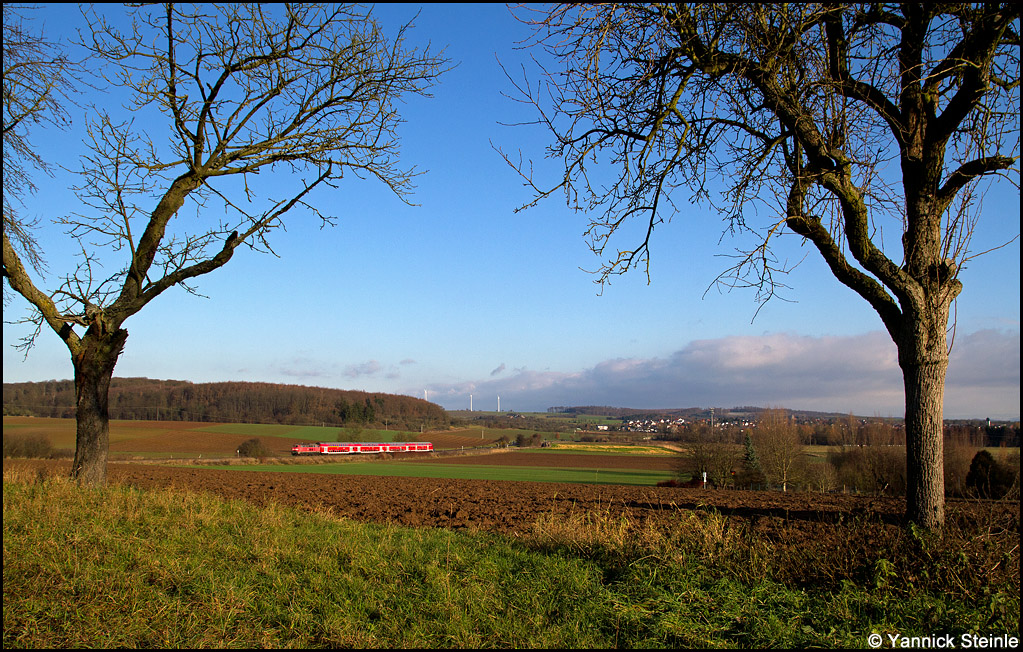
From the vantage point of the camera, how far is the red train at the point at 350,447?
220 feet

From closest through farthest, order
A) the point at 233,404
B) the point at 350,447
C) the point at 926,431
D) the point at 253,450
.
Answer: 1. the point at 926,431
2. the point at 253,450
3. the point at 350,447
4. the point at 233,404

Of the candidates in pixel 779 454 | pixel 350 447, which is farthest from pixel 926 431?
pixel 350 447

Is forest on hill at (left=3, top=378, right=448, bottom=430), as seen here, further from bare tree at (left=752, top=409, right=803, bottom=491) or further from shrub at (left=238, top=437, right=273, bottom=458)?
bare tree at (left=752, top=409, right=803, bottom=491)

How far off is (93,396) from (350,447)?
213ft

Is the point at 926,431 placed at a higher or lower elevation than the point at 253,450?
higher

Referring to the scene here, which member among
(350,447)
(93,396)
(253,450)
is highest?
(93,396)

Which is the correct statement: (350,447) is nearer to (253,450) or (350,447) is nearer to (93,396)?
(253,450)

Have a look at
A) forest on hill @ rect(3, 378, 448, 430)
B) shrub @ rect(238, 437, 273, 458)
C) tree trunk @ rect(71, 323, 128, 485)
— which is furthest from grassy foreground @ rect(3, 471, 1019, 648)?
forest on hill @ rect(3, 378, 448, 430)

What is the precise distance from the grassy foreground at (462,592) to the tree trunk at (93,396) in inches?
142

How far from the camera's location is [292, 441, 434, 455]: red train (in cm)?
6696

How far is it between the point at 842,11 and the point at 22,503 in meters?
11.2

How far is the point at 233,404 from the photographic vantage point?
93.1m

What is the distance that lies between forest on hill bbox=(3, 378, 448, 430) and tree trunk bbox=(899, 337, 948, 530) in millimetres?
65584

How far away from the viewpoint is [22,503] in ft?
23.2
